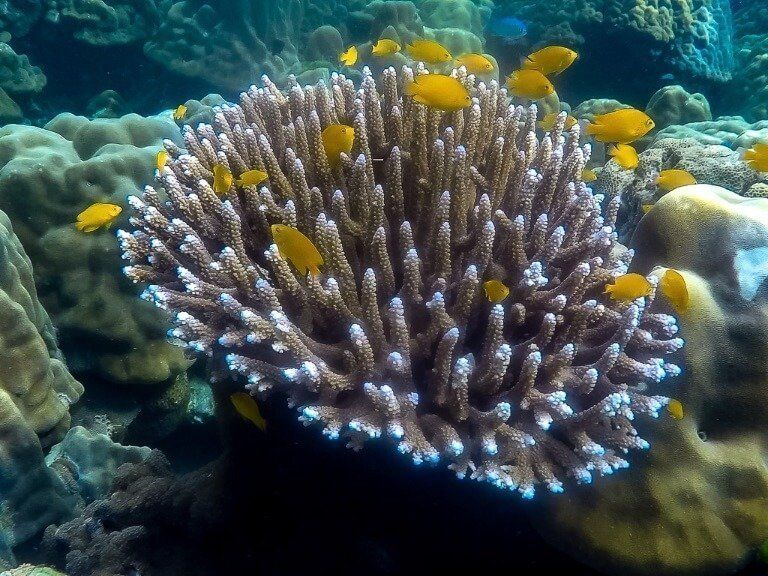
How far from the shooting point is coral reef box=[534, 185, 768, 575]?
2.63 meters

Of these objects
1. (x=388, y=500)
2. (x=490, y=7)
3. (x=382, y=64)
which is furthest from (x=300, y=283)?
(x=490, y=7)

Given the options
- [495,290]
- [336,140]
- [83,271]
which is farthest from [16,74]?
[495,290]

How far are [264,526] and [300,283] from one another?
1.50m

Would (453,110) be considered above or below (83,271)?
above

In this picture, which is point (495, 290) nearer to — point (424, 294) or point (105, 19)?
point (424, 294)

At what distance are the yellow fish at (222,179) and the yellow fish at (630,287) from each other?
208 cm

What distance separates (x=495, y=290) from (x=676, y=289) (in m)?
0.94

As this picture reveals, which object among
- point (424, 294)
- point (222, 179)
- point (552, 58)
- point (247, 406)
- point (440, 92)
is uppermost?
point (440, 92)

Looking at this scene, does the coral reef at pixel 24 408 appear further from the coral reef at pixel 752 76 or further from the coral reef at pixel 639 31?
the coral reef at pixel 752 76

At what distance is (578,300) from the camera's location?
8.95 ft

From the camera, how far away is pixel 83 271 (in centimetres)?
479

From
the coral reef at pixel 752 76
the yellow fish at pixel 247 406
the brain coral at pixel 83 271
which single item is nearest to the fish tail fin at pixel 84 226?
the brain coral at pixel 83 271

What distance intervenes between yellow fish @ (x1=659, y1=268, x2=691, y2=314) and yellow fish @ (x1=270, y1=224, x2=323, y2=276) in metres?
1.73

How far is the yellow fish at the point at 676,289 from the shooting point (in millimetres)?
2691
